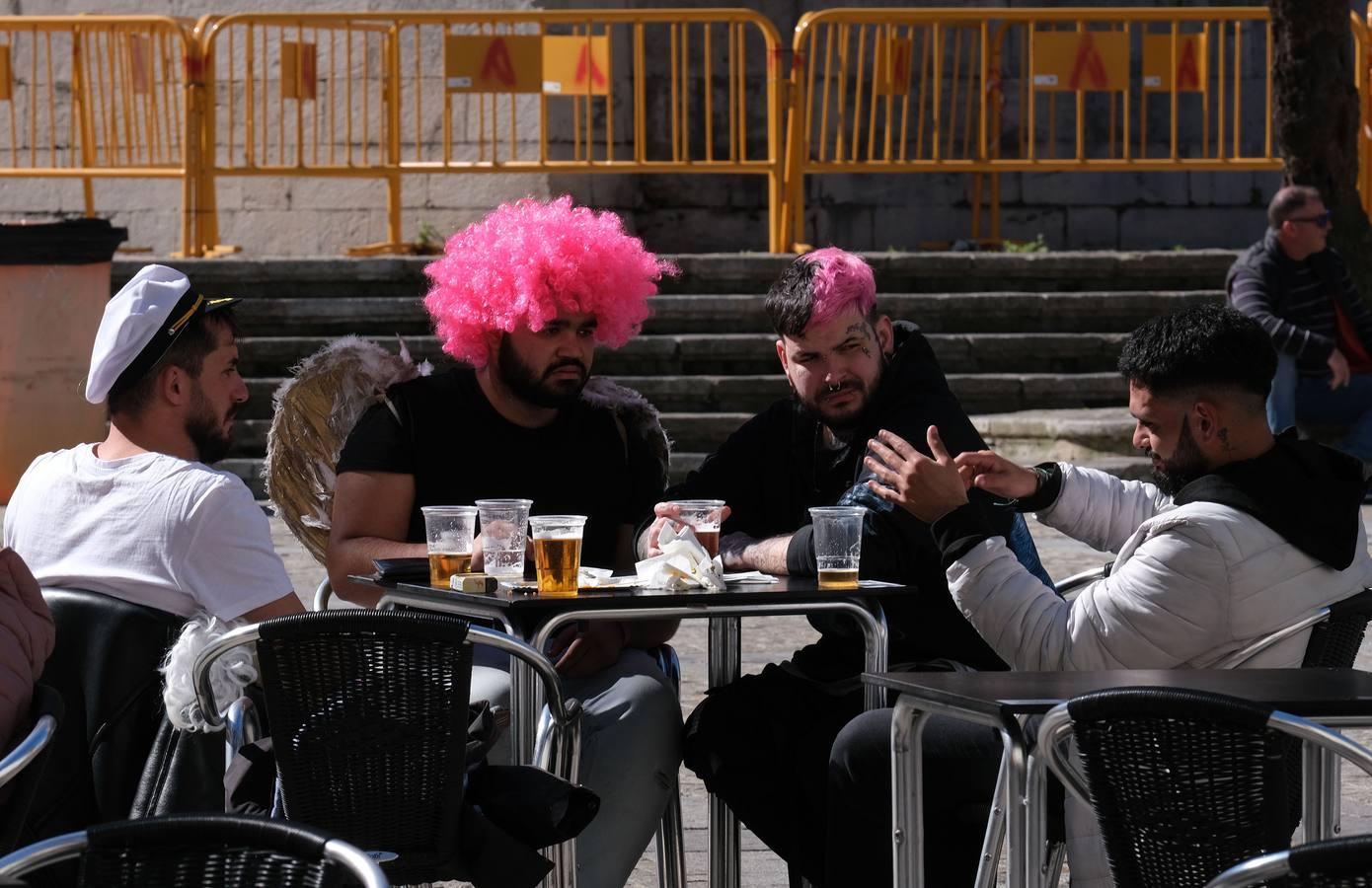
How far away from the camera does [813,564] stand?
4.06m

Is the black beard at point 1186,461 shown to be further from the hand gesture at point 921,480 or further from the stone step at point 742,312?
the stone step at point 742,312

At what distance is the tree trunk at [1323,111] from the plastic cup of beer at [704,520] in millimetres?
8229

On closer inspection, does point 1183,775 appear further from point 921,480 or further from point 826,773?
point 826,773

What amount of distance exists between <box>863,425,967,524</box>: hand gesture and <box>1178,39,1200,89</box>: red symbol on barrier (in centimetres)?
1032

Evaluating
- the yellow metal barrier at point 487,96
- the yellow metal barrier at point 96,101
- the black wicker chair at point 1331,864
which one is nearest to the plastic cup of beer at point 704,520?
the black wicker chair at point 1331,864

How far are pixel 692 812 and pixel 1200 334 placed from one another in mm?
2113

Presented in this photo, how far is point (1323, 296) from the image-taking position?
1014 cm

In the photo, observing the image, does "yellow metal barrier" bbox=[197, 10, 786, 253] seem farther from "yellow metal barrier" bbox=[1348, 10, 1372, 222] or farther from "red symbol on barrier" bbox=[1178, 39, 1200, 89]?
"yellow metal barrier" bbox=[1348, 10, 1372, 222]

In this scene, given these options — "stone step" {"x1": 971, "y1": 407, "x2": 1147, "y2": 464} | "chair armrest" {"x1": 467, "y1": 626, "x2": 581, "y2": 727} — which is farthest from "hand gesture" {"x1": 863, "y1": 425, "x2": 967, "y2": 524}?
"stone step" {"x1": 971, "y1": 407, "x2": 1147, "y2": 464}

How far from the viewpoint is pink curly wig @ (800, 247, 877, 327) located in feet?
14.0

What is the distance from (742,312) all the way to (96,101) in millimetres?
5717

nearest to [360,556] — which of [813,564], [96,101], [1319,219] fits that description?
[813,564]

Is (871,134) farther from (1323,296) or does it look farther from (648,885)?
(648,885)

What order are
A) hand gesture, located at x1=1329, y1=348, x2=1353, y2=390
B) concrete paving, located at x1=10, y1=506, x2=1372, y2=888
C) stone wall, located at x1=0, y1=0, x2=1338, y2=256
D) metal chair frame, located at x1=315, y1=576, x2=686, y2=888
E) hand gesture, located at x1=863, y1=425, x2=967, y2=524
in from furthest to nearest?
stone wall, located at x1=0, y1=0, x2=1338, y2=256, hand gesture, located at x1=1329, y1=348, x2=1353, y2=390, concrete paving, located at x1=10, y1=506, x2=1372, y2=888, metal chair frame, located at x1=315, y1=576, x2=686, y2=888, hand gesture, located at x1=863, y1=425, x2=967, y2=524
